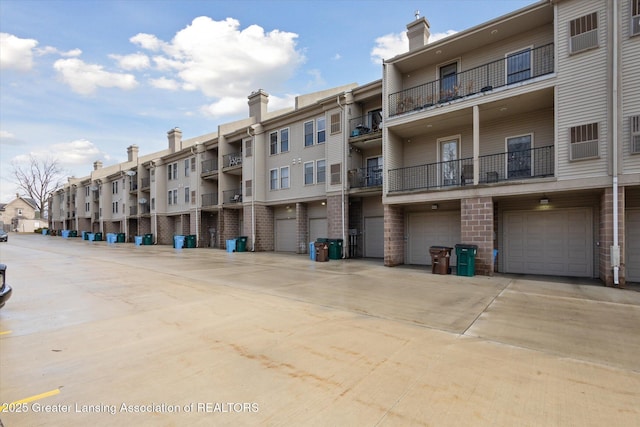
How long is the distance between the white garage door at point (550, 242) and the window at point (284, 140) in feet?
45.8

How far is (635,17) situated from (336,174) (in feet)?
Result: 39.7

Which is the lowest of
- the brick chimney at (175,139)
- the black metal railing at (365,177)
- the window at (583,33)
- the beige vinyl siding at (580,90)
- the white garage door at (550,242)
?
the white garage door at (550,242)

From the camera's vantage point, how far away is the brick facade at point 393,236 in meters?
13.6

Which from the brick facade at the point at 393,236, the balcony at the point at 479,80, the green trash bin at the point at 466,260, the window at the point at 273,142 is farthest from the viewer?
the window at the point at 273,142

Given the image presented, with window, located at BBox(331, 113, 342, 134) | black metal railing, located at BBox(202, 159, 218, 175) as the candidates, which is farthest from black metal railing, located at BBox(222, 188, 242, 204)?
window, located at BBox(331, 113, 342, 134)

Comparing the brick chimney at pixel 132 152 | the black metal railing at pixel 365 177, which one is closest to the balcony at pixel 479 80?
the black metal railing at pixel 365 177

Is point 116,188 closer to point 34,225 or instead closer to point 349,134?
point 349,134

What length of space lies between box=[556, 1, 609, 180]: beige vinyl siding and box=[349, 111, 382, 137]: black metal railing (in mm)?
7789

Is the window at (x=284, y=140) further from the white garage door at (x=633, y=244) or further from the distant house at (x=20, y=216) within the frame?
the distant house at (x=20, y=216)

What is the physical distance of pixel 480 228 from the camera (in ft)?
36.8

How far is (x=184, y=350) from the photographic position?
13.9 ft

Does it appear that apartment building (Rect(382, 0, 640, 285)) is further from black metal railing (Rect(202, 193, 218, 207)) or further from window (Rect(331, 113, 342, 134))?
black metal railing (Rect(202, 193, 218, 207))

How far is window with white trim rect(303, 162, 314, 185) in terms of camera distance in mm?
19375

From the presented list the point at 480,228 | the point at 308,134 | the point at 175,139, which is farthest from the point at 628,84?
the point at 175,139
